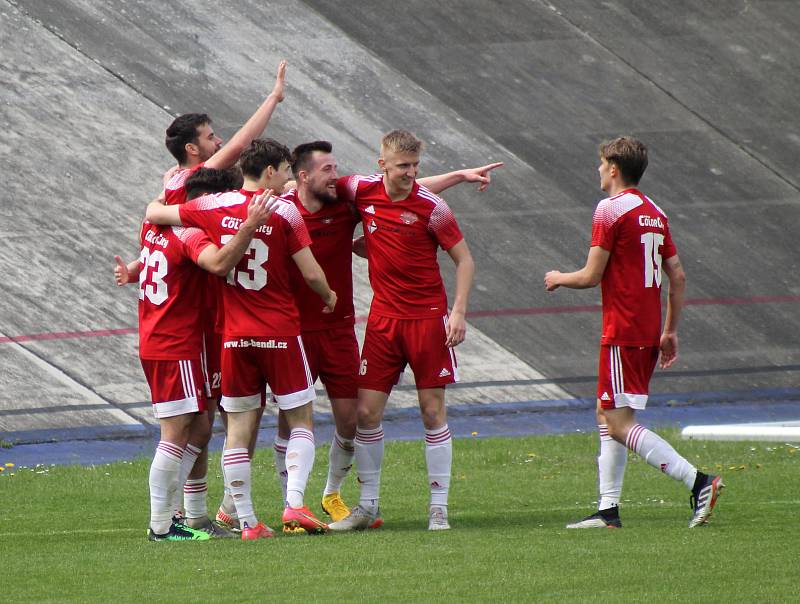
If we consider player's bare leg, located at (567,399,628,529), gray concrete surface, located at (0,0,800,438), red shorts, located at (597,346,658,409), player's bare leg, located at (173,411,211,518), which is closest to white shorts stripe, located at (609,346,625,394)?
red shorts, located at (597,346,658,409)

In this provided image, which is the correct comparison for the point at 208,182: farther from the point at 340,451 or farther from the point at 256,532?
the point at 256,532

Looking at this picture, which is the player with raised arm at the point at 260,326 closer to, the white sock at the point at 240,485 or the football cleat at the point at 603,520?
the white sock at the point at 240,485

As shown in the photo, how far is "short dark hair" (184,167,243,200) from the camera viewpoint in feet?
26.1

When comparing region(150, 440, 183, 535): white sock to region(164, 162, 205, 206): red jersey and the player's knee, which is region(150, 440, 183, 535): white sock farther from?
region(164, 162, 205, 206): red jersey

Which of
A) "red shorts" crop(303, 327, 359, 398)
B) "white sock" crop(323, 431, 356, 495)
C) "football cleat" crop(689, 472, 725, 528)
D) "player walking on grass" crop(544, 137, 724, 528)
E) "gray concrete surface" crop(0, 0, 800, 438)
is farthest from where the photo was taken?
"gray concrete surface" crop(0, 0, 800, 438)

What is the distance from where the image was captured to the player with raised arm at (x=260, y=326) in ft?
25.1

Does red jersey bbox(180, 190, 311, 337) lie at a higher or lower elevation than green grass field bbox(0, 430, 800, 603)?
higher

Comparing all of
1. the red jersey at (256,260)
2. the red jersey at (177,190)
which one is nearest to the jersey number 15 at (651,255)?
the red jersey at (256,260)

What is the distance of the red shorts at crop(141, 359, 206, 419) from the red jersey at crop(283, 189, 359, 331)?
85 centimetres

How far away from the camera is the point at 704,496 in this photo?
762cm

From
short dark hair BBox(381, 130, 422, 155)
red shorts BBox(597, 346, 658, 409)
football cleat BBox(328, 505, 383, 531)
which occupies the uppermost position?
short dark hair BBox(381, 130, 422, 155)

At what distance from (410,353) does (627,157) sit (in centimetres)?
173

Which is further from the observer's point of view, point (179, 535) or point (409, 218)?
point (409, 218)

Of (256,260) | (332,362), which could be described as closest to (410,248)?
(332,362)
